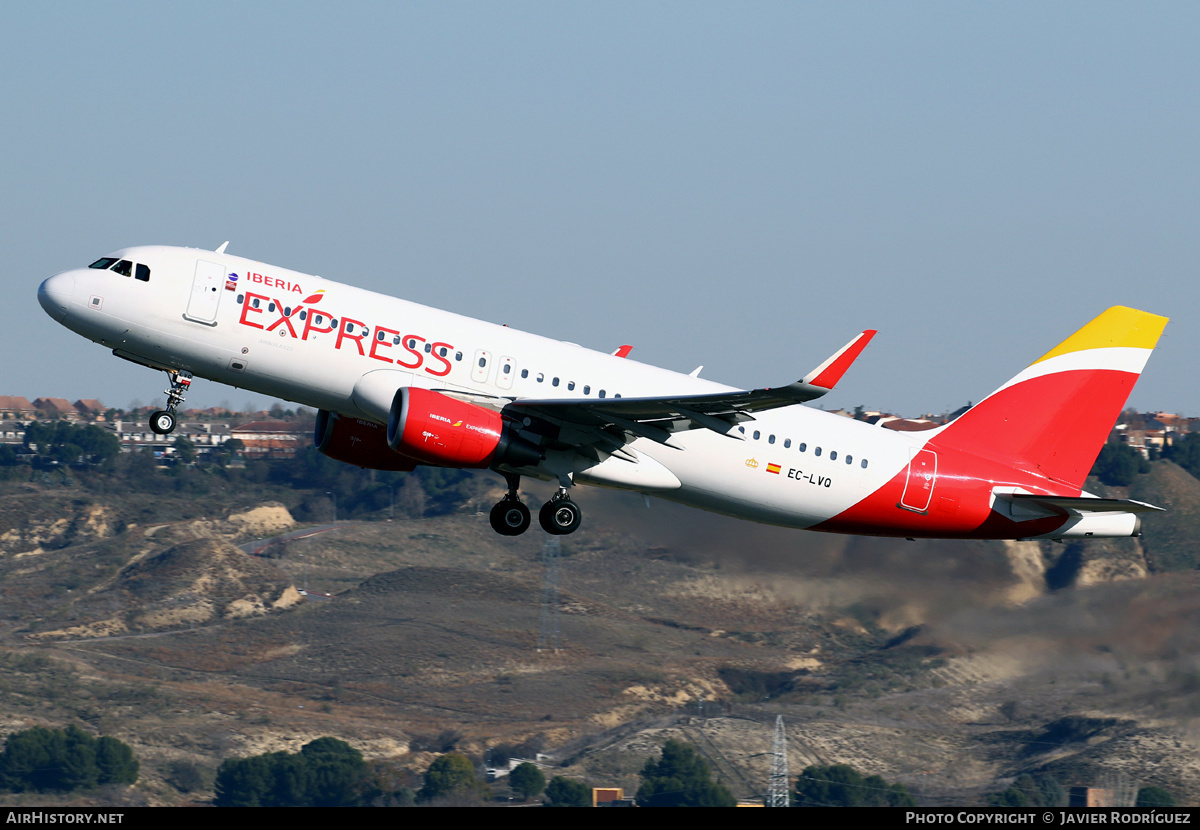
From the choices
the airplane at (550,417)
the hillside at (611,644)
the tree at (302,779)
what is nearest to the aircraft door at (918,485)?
the airplane at (550,417)

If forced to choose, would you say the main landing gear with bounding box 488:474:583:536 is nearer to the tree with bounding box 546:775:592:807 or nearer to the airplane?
the airplane

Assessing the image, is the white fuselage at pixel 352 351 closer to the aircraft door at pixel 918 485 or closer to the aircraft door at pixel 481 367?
the aircraft door at pixel 481 367

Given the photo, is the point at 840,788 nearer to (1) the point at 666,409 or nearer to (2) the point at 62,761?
(2) the point at 62,761

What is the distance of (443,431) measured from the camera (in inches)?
1175

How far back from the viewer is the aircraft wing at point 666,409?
26.8 meters

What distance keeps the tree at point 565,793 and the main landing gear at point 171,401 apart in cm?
9691

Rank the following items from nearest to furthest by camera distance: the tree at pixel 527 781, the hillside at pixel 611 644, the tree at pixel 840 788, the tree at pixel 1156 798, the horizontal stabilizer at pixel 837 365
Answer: the horizontal stabilizer at pixel 837 365 < the hillside at pixel 611 644 < the tree at pixel 1156 798 < the tree at pixel 840 788 < the tree at pixel 527 781

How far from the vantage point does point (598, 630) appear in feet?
469

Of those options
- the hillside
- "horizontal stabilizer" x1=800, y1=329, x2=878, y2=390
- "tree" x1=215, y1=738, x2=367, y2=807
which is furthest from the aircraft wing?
"tree" x1=215, y1=738, x2=367, y2=807

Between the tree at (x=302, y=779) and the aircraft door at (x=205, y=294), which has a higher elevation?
the aircraft door at (x=205, y=294)

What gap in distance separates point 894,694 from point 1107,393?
86079mm
